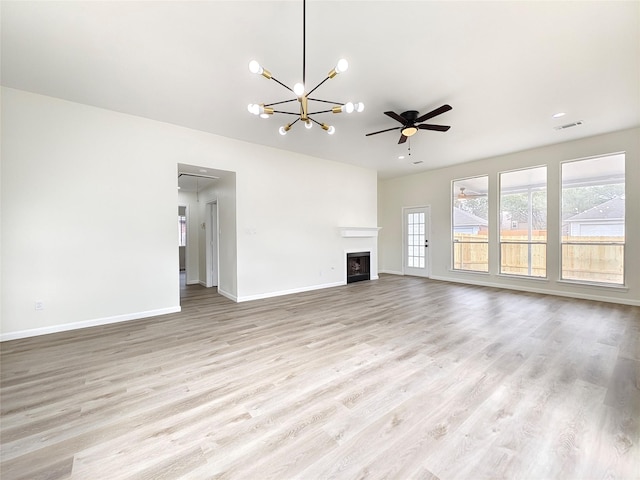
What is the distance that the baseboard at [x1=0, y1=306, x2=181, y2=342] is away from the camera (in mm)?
3398

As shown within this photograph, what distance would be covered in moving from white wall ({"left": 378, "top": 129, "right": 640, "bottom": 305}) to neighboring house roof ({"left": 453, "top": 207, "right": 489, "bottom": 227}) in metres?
0.16

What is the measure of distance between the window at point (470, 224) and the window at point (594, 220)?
152cm

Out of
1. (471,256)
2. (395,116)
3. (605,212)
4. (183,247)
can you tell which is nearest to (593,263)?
(605,212)

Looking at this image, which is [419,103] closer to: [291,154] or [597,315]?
[291,154]

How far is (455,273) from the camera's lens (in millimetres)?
7281

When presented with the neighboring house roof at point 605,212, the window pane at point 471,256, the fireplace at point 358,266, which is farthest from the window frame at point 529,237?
the fireplace at point 358,266

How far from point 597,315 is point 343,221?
16.2 feet

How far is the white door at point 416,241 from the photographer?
795 centimetres

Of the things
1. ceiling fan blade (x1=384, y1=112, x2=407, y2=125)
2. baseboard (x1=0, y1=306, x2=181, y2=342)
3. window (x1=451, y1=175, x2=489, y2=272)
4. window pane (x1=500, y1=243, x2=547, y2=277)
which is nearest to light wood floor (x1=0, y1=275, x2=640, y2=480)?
baseboard (x1=0, y1=306, x2=181, y2=342)

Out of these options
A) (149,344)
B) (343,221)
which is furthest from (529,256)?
(149,344)

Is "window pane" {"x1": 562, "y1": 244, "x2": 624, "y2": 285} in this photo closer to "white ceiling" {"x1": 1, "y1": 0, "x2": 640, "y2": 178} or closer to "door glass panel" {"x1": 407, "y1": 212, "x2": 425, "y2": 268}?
"white ceiling" {"x1": 1, "y1": 0, "x2": 640, "y2": 178}

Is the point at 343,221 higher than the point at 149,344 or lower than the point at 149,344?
higher

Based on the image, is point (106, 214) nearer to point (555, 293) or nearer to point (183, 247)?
point (183, 247)

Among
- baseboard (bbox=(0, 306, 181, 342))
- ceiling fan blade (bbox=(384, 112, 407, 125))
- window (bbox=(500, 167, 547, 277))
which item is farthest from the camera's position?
window (bbox=(500, 167, 547, 277))
